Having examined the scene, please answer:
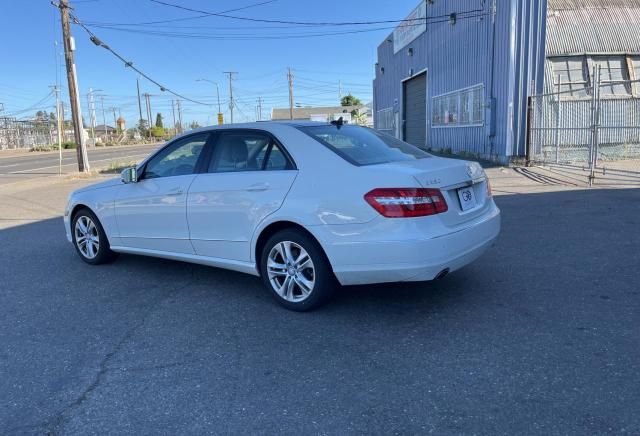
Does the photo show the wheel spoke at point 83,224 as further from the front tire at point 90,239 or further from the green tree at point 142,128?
the green tree at point 142,128

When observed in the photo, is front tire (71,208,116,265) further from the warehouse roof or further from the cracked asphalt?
the warehouse roof

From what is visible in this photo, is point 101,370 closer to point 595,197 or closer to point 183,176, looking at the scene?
point 183,176

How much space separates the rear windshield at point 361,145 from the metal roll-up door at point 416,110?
19.5 meters

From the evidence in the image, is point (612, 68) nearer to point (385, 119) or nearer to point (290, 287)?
point (385, 119)

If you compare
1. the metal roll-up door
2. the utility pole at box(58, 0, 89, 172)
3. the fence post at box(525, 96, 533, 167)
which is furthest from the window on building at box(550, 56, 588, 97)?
the utility pole at box(58, 0, 89, 172)

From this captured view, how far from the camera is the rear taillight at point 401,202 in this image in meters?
3.71

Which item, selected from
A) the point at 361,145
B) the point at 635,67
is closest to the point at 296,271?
the point at 361,145

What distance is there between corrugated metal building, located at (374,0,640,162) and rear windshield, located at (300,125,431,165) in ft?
36.5

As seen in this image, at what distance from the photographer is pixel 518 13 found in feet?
47.5

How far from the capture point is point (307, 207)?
402 centimetres

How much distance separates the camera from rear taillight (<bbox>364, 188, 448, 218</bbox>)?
371 cm

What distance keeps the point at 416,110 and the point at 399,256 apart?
2316 cm

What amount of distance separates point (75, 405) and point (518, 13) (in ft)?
49.6

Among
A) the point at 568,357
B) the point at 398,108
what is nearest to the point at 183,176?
the point at 568,357
